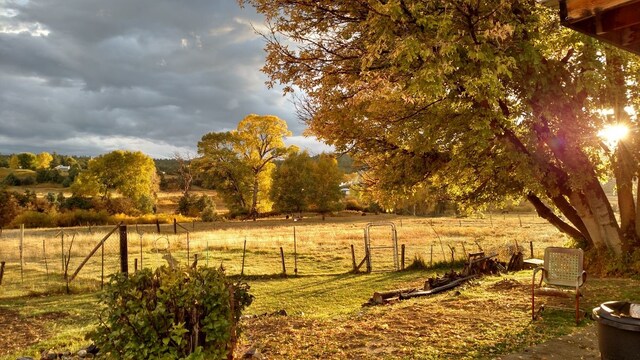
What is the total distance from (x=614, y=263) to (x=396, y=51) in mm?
9698

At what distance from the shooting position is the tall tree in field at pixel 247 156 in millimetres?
52375

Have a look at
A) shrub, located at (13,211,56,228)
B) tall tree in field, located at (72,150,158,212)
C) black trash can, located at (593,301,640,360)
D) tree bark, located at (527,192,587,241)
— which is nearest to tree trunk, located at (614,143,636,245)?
tree bark, located at (527,192,587,241)

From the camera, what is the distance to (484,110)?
9.55 m

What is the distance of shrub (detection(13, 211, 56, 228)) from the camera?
4591 centimetres

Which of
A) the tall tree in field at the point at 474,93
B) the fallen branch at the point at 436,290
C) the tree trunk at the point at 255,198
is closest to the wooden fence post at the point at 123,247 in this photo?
the tall tree in field at the point at 474,93

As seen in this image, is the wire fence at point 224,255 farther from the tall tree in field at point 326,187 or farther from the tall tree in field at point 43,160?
the tall tree in field at point 43,160

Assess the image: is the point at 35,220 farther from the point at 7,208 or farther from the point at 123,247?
the point at 123,247

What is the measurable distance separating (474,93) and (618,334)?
179 inches

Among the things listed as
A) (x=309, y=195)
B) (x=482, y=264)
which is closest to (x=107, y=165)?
(x=309, y=195)

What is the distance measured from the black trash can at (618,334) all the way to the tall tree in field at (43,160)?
12680 centimetres

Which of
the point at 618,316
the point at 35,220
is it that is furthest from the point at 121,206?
the point at 618,316

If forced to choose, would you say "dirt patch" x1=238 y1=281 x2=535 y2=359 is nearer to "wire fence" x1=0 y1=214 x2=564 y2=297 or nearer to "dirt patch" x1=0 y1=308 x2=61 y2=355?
"dirt patch" x1=0 y1=308 x2=61 y2=355

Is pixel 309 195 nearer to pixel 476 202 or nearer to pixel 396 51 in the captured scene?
pixel 476 202

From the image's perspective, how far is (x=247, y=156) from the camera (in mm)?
53281
